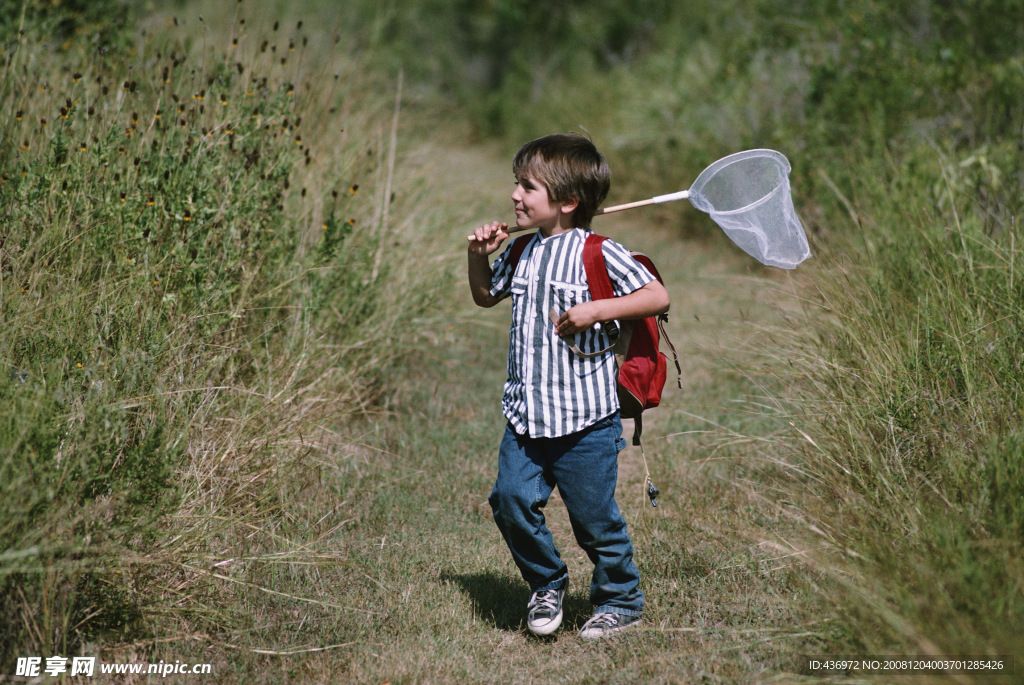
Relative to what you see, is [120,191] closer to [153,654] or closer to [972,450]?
[153,654]

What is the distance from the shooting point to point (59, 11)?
7129 millimetres

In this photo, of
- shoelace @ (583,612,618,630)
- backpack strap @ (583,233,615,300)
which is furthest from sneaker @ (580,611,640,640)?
backpack strap @ (583,233,615,300)

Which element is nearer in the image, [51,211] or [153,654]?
[153,654]

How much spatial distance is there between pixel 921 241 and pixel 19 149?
15.2ft

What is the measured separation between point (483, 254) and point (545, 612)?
129 centimetres

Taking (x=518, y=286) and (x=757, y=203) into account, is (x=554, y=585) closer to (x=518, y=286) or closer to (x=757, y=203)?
(x=518, y=286)

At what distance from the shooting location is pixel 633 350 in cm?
311

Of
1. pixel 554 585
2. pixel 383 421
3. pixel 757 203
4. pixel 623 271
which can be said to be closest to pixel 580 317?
pixel 623 271

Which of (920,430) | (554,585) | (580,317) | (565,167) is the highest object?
(565,167)

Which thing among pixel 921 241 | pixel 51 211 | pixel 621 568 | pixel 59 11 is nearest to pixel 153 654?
pixel 621 568

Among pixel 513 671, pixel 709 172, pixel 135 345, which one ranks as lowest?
pixel 513 671

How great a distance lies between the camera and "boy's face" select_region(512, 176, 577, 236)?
308cm

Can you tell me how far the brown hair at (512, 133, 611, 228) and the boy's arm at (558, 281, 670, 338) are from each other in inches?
14.2

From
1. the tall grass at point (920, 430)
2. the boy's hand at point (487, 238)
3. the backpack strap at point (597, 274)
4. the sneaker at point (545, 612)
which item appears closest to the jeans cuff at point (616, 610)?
the sneaker at point (545, 612)
